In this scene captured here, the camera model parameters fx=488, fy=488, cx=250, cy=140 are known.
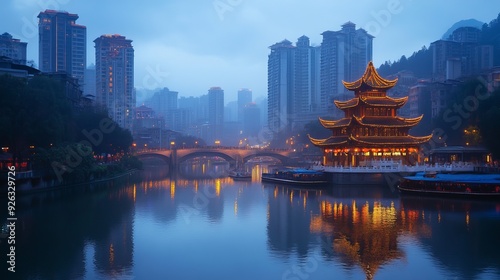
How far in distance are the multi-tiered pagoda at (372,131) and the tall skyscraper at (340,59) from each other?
90.7 meters

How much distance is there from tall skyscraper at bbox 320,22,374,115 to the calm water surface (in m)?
108

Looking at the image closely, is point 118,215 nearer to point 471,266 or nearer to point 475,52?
point 471,266

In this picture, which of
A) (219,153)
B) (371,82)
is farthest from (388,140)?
(219,153)

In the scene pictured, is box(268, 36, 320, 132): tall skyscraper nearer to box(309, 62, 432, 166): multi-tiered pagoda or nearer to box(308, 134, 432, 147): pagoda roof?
box(309, 62, 432, 166): multi-tiered pagoda

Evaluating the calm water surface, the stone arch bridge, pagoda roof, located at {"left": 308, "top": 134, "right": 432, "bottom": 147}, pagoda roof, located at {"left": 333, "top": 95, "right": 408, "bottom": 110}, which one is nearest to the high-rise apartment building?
the stone arch bridge

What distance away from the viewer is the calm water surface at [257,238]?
62.1ft

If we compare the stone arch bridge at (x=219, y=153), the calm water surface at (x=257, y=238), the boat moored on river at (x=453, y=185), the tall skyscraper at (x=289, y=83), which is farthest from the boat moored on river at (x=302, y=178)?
the tall skyscraper at (x=289, y=83)

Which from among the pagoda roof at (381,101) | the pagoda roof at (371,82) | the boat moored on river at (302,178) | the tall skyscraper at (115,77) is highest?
the tall skyscraper at (115,77)

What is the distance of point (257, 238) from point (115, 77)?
118455 millimetres

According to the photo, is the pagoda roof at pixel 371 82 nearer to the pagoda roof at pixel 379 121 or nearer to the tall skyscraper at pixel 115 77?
the pagoda roof at pixel 379 121

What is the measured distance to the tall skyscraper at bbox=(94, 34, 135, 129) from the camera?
133250mm

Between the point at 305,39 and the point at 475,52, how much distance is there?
7331 cm

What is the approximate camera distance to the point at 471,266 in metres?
19.2

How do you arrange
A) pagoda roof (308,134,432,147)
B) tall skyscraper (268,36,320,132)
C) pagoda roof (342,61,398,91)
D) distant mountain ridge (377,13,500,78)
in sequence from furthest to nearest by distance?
1. tall skyscraper (268,36,320,132)
2. distant mountain ridge (377,13,500,78)
3. pagoda roof (342,61,398,91)
4. pagoda roof (308,134,432,147)
